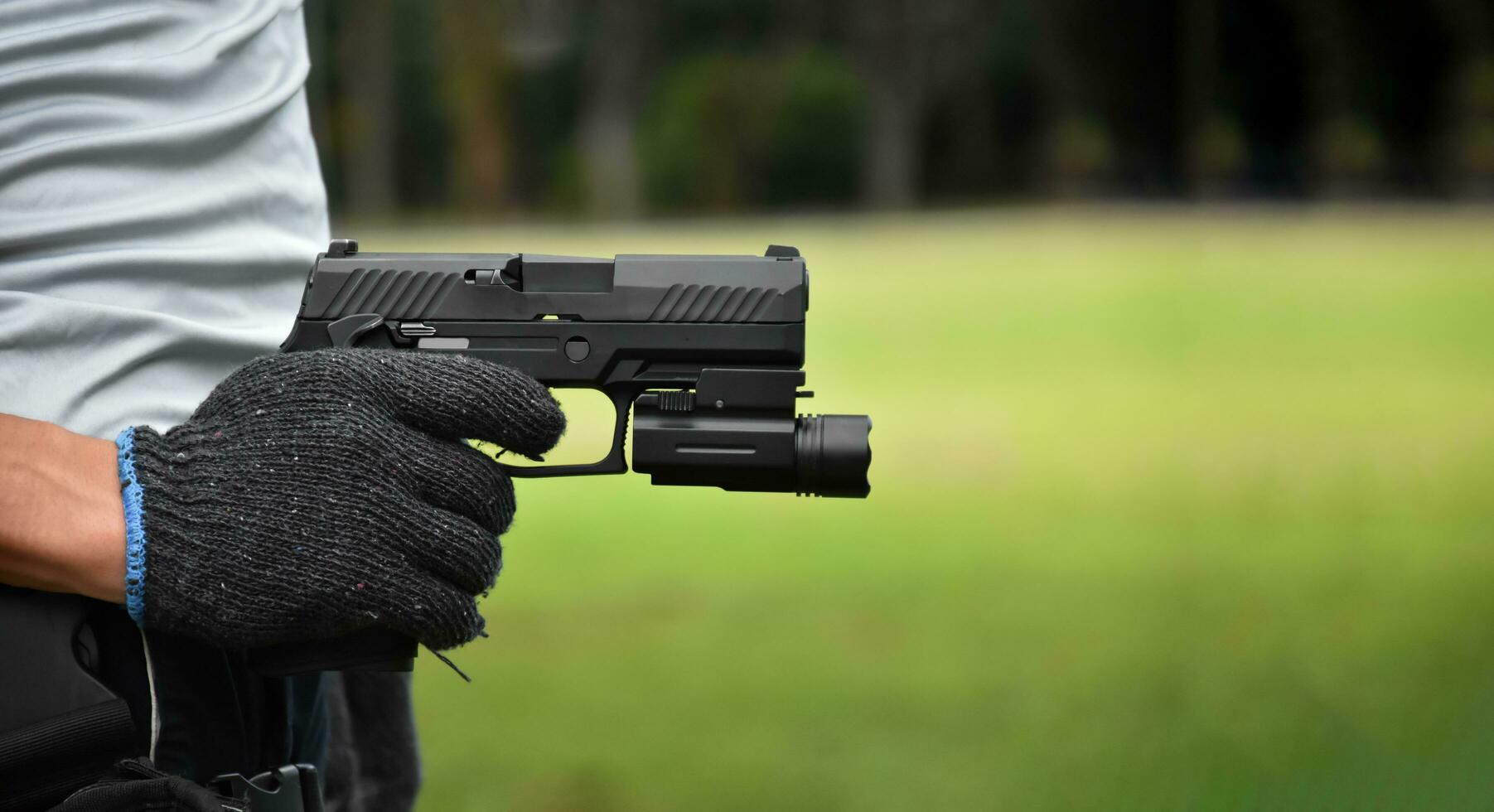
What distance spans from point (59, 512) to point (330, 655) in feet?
1.06

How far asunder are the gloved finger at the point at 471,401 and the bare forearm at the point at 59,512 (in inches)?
12.1

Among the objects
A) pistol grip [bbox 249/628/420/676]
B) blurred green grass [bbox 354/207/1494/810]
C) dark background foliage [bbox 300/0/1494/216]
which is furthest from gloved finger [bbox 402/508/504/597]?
dark background foliage [bbox 300/0/1494/216]

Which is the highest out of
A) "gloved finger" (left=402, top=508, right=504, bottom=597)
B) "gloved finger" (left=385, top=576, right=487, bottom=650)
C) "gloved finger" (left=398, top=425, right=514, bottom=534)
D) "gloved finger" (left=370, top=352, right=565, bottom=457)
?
"gloved finger" (left=370, top=352, right=565, bottom=457)

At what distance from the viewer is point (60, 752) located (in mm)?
1450

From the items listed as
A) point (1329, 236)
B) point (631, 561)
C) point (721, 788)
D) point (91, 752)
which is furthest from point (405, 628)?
point (1329, 236)

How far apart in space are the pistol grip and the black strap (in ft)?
0.52

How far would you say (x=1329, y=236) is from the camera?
826 inches

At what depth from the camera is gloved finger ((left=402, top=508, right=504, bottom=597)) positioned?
1.54 meters

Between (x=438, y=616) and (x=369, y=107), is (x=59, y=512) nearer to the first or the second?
(x=438, y=616)

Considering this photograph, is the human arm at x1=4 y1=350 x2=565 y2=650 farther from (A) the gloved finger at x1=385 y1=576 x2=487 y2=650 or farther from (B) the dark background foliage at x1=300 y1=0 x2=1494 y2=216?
(B) the dark background foliage at x1=300 y1=0 x2=1494 y2=216

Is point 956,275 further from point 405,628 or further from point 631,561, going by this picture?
point 405,628

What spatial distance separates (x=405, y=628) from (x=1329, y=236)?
21603 mm

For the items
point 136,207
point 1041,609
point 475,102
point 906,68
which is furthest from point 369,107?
point 136,207

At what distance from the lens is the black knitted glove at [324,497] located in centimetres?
147
